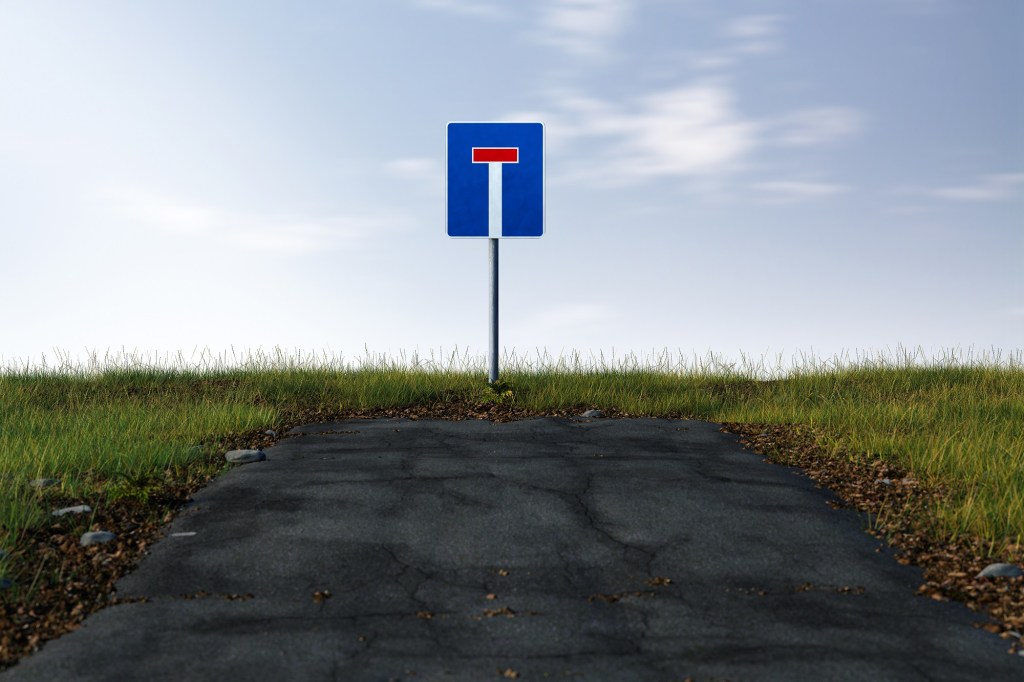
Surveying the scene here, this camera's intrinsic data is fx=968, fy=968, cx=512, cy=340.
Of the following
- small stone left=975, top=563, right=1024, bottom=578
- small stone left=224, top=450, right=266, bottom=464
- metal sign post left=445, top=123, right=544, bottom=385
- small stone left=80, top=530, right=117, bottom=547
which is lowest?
small stone left=975, top=563, right=1024, bottom=578

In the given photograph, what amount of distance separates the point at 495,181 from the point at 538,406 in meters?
2.93

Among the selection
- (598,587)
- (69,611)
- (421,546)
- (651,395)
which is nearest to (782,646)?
(598,587)

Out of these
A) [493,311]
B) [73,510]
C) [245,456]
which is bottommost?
[73,510]

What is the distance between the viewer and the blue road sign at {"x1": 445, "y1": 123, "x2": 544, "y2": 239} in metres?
12.3

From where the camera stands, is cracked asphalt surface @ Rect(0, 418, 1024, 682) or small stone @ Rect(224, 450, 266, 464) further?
small stone @ Rect(224, 450, 266, 464)

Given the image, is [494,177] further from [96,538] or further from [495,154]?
[96,538]

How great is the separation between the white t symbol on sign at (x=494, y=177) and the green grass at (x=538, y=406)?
2.09 meters

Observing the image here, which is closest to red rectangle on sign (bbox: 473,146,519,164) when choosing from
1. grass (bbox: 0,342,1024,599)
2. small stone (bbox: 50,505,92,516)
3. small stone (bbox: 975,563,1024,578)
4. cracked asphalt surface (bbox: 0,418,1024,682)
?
grass (bbox: 0,342,1024,599)

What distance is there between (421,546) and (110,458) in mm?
3878

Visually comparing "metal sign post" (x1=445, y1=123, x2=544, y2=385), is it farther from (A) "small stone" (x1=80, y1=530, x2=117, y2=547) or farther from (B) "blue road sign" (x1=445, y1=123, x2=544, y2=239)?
(A) "small stone" (x1=80, y1=530, x2=117, y2=547)

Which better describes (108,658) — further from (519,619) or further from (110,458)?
(110,458)

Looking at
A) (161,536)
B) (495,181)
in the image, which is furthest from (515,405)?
(161,536)

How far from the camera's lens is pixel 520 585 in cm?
579

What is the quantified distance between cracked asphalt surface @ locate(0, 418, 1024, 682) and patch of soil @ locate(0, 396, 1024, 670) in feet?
0.56
